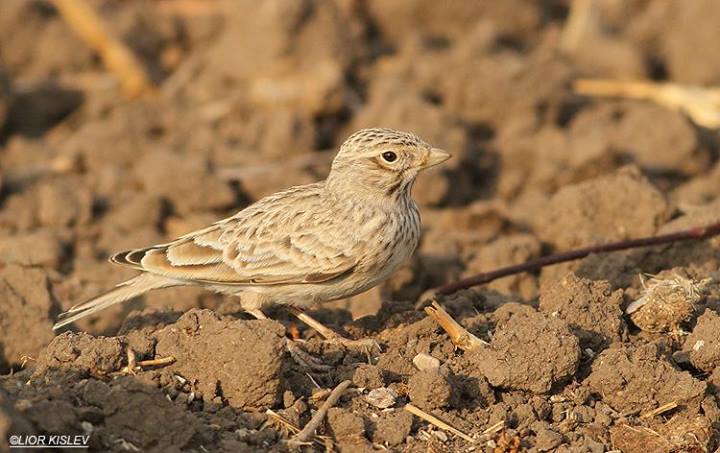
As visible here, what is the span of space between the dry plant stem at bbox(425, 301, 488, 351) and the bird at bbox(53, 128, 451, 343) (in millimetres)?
569

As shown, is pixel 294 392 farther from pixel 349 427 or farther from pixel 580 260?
pixel 580 260

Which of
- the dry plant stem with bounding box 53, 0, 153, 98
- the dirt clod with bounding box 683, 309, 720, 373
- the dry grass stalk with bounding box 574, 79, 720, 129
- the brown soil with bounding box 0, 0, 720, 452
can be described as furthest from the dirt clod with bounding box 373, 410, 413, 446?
the dry plant stem with bounding box 53, 0, 153, 98

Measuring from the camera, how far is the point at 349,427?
5.62m

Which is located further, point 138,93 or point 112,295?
point 138,93

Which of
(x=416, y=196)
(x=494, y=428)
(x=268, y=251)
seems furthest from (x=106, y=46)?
(x=494, y=428)

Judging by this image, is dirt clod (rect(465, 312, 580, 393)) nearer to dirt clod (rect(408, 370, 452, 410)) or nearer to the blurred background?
dirt clod (rect(408, 370, 452, 410))

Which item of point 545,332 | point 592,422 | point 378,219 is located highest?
point 378,219

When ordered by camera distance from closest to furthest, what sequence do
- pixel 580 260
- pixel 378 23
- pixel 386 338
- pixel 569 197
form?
pixel 386 338, pixel 580 260, pixel 569 197, pixel 378 23

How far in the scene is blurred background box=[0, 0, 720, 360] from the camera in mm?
9344

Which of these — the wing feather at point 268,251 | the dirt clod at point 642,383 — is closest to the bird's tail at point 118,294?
the wing feather at point 268,251

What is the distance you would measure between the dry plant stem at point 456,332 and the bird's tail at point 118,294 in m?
1.72

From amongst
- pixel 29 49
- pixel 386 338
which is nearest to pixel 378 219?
pixel 386 338

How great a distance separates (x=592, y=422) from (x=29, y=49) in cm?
945

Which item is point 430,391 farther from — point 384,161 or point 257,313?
point 384,161
